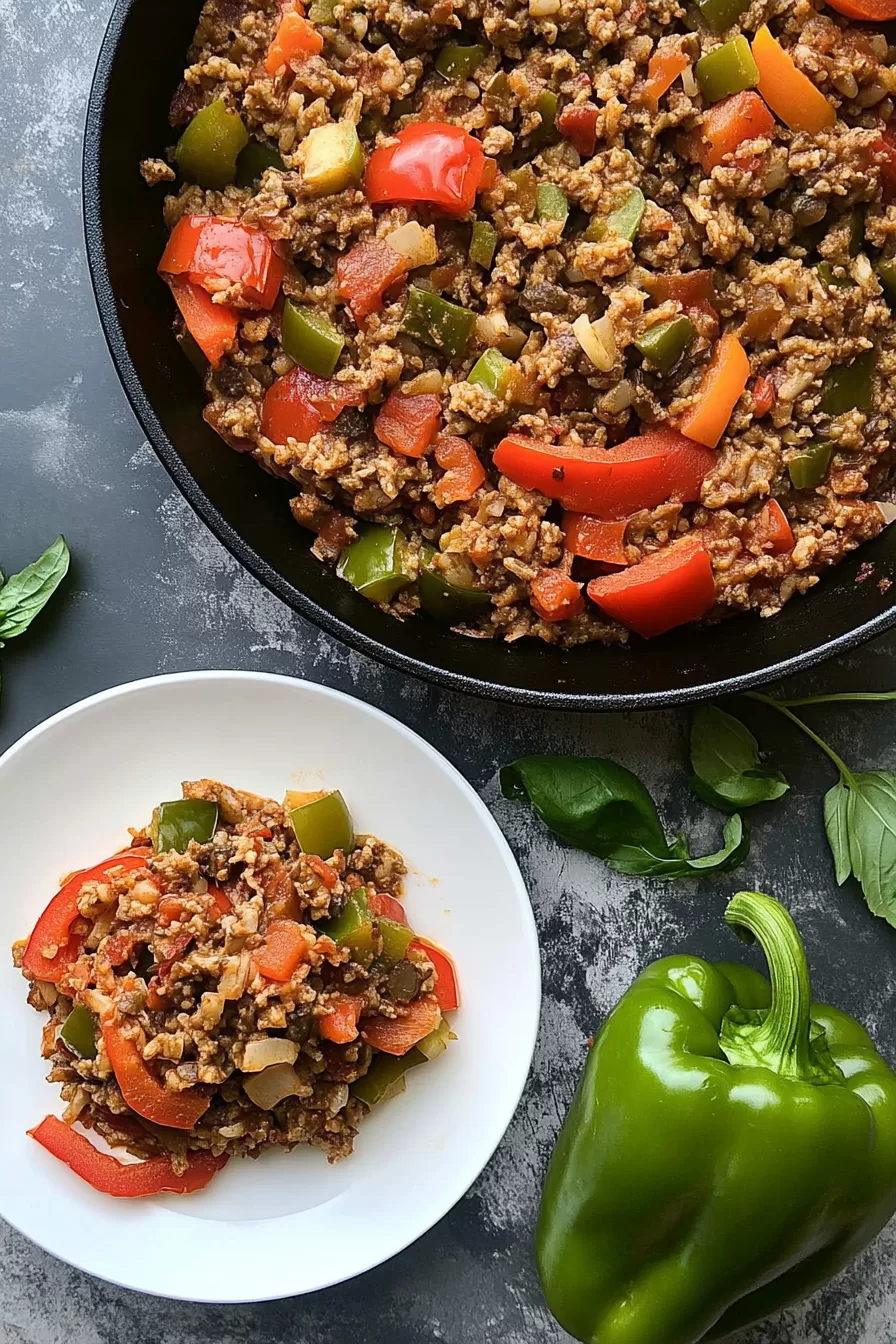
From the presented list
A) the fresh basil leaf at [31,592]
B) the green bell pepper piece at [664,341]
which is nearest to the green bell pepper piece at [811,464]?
the green bell pepper piece at [664,341]

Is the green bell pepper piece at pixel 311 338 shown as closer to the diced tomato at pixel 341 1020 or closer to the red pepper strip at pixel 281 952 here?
the red pepper strip at pixel 281 952

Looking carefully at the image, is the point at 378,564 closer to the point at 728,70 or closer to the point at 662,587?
the point at 662,587

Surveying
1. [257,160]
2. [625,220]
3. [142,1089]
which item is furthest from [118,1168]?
[625,220]

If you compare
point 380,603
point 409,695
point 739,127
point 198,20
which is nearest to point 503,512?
point 380,603

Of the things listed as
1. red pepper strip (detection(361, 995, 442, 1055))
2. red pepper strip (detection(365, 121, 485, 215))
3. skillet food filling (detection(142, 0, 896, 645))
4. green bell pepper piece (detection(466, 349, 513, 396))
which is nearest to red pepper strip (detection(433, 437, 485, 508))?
skillet food filling (detection(142, 0, 896, 645))

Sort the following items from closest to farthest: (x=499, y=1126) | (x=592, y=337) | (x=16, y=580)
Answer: (x=592, y=337) → (x=499, y=1126) → (x=16, y=580)

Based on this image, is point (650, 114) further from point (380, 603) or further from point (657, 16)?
point (380, 603)
